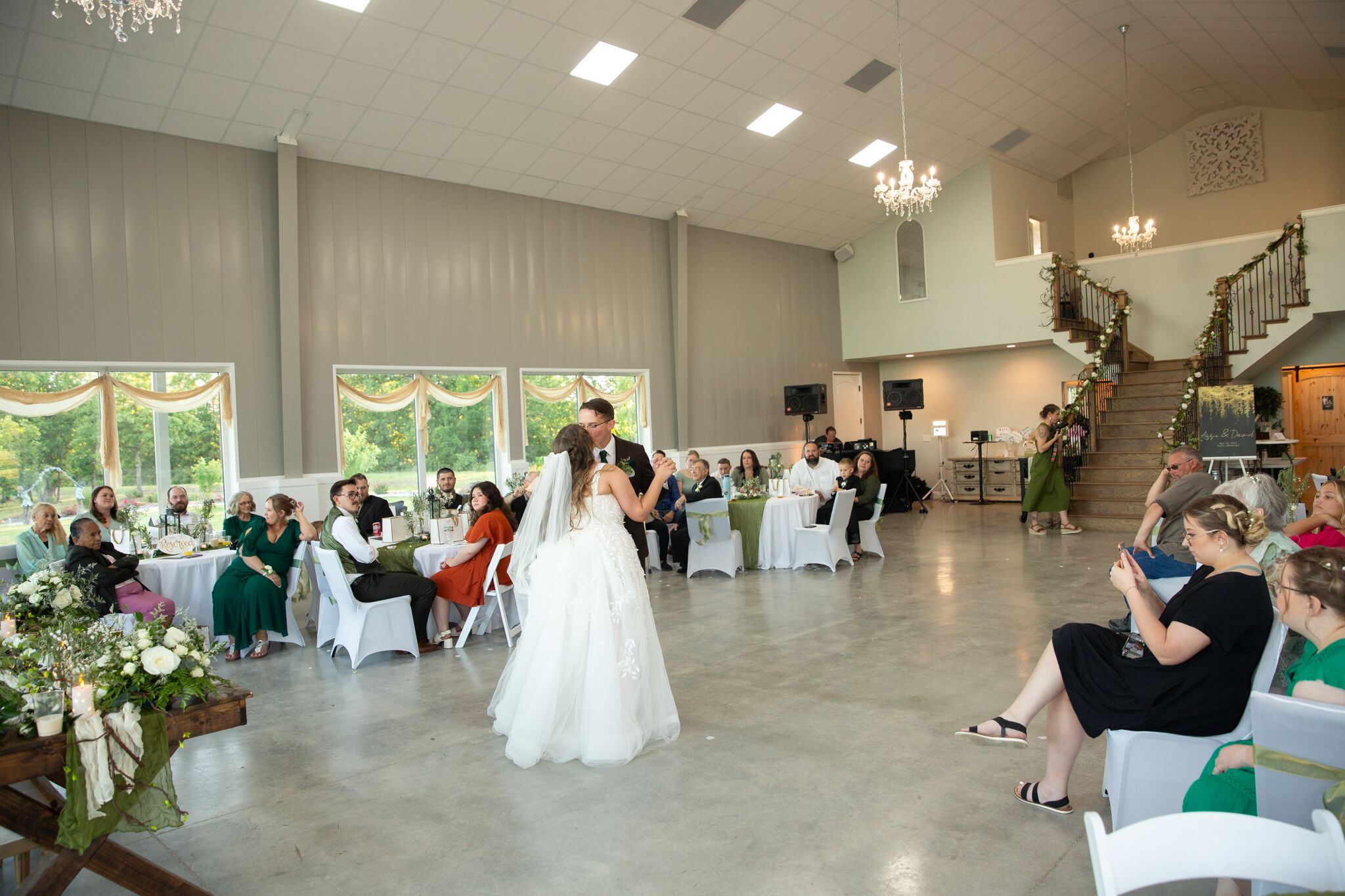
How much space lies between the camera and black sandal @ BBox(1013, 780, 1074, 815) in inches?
122

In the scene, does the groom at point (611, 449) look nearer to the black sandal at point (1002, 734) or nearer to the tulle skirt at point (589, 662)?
the tulle skirt at point (589, 662)

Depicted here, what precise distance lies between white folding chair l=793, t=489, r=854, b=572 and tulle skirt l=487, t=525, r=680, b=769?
184 inches

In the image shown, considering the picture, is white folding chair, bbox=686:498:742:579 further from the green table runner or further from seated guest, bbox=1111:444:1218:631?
seated guest, bbox=1111:444:1218:631

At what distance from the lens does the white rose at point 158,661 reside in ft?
8.32

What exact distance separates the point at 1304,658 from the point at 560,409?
980cm

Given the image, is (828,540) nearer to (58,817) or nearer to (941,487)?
(58,817)

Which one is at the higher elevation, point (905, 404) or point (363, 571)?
point (905, 404)

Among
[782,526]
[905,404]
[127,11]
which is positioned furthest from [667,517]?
[905,404]

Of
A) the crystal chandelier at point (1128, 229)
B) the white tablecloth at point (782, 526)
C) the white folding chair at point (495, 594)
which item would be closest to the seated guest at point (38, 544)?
the white folding chair at point (495, 594)

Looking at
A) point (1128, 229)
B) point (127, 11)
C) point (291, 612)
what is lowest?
point (291, 612)

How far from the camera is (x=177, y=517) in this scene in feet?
23.3

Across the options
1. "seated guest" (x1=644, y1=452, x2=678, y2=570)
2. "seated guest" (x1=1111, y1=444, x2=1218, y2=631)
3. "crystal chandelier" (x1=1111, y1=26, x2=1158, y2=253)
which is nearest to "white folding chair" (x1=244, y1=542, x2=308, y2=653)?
"seated guest" (x1=644, y1=452, x2=678, y2=570)

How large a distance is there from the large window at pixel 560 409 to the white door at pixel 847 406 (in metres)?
4.61

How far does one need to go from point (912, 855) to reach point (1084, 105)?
13534 mm
